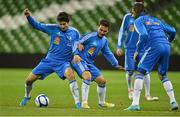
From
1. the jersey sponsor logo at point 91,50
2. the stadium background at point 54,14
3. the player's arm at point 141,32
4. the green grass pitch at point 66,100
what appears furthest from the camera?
the stadium background at point 54,14

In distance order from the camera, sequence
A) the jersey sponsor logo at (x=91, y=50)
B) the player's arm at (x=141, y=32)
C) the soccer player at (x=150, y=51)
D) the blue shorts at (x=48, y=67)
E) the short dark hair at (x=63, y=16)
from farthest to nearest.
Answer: the jersey sponsor logo at (x=91, y=50)
the blue shorts at (x=48, y=67)
the short dark hair at (x=63, y=16)
the soccer player at (x=150, y=51)
the player's arm at (x=141, y=32)

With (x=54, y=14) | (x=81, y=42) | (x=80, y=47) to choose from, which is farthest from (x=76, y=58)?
(x=54, y=14)

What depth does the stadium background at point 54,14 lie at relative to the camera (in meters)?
25.4

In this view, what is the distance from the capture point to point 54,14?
88.6 feet

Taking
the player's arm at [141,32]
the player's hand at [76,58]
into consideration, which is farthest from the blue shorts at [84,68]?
the player's arm at [141,32]

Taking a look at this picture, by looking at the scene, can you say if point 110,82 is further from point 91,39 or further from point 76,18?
point 76,18

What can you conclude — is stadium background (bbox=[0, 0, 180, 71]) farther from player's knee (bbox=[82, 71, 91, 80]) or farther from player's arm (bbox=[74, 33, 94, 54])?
player's knee (bbox=[82, 71, 91, 80])

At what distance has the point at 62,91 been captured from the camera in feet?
47.1

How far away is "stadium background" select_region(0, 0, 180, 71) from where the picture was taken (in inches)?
1001

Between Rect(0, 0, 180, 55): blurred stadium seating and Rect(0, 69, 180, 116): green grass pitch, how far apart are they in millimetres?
6635

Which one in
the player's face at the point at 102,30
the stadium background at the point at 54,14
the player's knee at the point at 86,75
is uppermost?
the stadium background at the point at 54,14

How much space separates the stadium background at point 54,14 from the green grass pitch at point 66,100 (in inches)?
254

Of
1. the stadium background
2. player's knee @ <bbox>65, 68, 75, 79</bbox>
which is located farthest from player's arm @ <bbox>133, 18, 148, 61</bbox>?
the stadium background

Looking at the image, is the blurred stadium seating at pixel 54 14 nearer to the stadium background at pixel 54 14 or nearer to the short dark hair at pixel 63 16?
the stadium background at pixel 54 14
